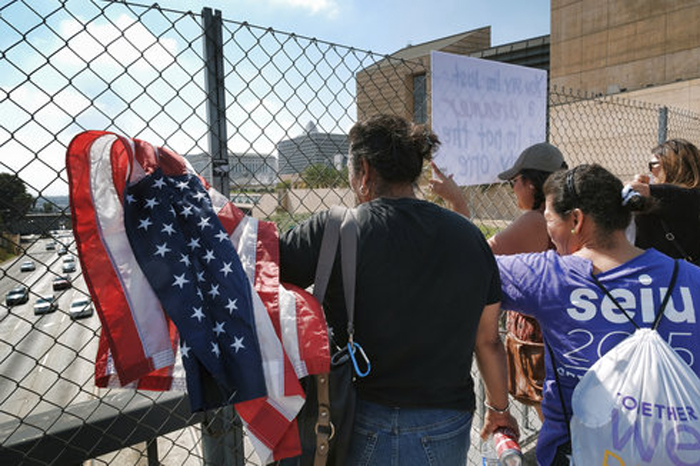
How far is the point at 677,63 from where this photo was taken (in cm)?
2598

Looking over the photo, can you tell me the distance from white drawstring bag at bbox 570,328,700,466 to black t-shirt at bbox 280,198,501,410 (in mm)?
461

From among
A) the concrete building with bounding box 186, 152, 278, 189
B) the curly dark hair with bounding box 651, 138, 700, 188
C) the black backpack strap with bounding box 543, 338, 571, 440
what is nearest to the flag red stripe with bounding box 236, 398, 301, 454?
the concrete building with bounding box 186, 152, 278, 189

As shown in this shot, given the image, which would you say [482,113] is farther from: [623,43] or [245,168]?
[623,43]

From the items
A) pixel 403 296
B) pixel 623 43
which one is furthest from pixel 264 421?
pixel 623 43

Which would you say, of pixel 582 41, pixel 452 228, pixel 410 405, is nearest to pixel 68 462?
pixel 410 405

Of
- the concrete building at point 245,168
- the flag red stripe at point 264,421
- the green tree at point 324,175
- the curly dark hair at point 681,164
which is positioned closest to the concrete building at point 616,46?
the curly dark hair at point 681,164

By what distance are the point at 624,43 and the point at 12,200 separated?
34727mm

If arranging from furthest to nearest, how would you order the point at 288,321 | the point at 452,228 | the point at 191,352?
the point at 452,228
the point at 288,321
the point at 191,352

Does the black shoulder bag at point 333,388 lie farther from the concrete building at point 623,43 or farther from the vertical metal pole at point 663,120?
the concrete building at point 623,43

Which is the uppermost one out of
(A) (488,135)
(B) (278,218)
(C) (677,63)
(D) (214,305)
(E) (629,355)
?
(C) (677,63)

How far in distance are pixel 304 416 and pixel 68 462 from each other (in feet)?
2.99

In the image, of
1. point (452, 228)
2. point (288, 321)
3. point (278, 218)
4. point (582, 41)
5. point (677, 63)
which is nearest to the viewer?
point (288, 321)

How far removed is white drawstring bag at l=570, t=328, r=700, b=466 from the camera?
4.83 feet

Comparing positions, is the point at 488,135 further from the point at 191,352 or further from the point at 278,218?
the point at 191,352
